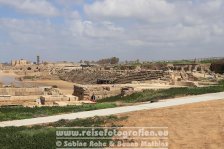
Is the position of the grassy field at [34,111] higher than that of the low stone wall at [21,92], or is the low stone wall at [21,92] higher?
the grassy field at [34,111]

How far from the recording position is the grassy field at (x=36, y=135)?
909 centimetres

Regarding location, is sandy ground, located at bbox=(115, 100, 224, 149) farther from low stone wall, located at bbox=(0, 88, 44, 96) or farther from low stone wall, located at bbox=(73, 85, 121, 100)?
low stone wall, located at bbox=(0, 88, 44, 96)

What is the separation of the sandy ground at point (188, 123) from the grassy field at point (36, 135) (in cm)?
106

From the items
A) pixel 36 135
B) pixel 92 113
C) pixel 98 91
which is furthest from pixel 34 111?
pixel 98 91

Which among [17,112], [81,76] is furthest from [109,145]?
[81,76]

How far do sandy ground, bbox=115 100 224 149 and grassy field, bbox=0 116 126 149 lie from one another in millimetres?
1062

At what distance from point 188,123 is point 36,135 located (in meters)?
4.46

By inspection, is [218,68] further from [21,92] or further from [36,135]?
[36,135]

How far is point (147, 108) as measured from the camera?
13156 mm

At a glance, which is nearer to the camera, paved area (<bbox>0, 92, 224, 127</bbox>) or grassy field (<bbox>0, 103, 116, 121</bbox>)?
paved area (<bbox>0, 92, 224, 127</bbox>)

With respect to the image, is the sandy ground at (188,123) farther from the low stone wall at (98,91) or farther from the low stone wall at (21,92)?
the low stone wall at (21,92)

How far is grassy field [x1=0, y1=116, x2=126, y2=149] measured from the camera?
9.09m

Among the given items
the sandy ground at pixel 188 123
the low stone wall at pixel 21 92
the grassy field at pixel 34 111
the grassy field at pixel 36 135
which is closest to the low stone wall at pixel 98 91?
the low stone wall at pixel 21 92

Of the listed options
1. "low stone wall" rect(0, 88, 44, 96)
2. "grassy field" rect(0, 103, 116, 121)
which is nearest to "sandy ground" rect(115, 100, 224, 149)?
"grassy field" rect(0, 103, 116, 121)
